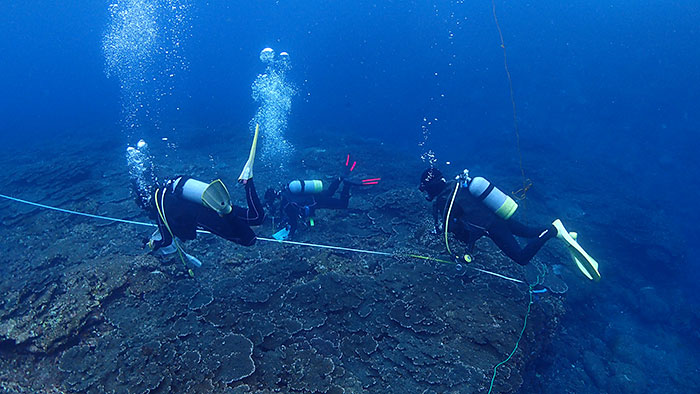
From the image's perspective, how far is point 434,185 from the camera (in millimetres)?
5715

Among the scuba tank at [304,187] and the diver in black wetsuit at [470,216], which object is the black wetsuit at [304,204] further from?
the diver in black wetsuit at [470,216]

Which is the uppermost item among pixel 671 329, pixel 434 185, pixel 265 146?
pixel 434 185

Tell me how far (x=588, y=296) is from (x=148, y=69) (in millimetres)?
117448

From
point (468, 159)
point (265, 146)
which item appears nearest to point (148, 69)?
point (265, 146)

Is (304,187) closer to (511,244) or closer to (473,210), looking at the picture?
(473,210)

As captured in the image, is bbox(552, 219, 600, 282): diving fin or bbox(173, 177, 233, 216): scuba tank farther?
bbox(552, 219, 600, 282): diving fin

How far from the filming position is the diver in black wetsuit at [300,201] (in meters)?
8.20

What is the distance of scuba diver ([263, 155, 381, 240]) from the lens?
26.9 ft

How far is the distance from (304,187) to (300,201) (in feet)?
1.46

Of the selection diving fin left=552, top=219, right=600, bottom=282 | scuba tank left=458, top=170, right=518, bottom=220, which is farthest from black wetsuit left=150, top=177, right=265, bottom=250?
diving fin left=552, top=219, right=600, bottom=282

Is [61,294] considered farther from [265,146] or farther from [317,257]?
[265,146]

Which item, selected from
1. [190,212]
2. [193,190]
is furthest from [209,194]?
[190,212]

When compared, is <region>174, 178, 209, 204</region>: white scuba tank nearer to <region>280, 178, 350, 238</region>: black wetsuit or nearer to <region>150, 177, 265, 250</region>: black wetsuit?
<region>150, 177, 265, 250</region>: black wetsuit

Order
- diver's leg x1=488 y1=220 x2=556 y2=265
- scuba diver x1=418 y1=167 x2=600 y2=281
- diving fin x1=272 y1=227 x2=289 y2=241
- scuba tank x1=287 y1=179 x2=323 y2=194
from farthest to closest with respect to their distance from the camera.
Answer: scuba tank x1=287 y1=179 x2=323 y2=194, diving fin x1=272 y1=227 x2=289 y2=241, diver's leg x1=488 y1=220 x2=556 y2=265, scuba diver x1=418 y1=167 x2=600 y2=281
